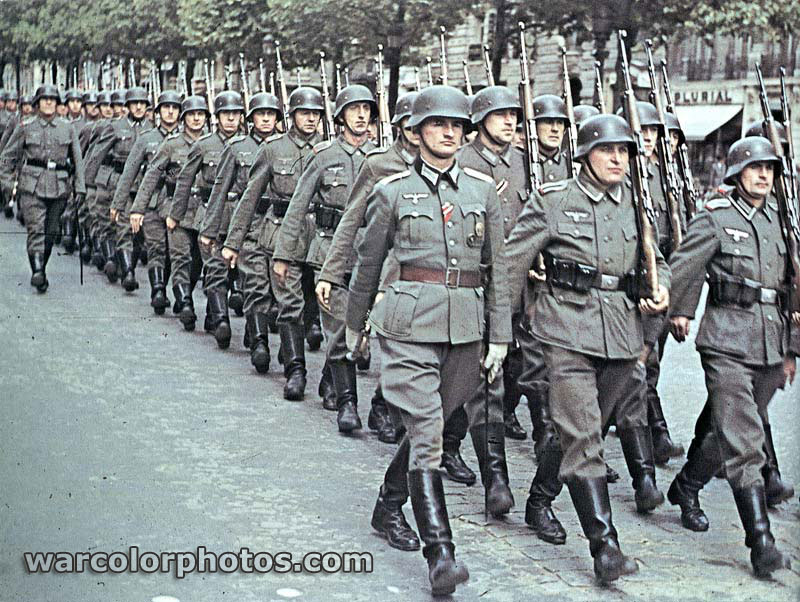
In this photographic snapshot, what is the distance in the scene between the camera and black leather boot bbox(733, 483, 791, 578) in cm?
633

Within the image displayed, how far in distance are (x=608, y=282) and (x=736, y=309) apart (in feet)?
2.18

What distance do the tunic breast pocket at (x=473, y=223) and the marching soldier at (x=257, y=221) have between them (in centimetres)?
473

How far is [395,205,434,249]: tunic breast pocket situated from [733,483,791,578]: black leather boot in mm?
1773

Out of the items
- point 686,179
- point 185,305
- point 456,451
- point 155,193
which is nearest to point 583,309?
point 456,451

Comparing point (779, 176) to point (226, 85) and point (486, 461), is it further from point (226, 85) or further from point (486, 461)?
point (226, 85)

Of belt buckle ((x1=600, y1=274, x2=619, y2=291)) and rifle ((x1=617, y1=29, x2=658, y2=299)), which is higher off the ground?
rifle ((x1=617, y1=29, x2=658, y2=299))

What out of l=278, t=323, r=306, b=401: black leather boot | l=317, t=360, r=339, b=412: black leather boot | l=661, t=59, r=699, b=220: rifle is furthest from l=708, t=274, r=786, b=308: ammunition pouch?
l=278, t=323, r=306, b=401: black leather boot

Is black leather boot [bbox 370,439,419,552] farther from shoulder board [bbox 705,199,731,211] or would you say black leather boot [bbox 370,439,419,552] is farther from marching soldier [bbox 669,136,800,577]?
shoulder board [bbox 705,199,731,211]

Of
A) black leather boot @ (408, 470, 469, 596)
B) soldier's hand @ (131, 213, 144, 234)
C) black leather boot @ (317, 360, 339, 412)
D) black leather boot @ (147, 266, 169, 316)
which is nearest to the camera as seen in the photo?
black leather boot @ (408, 470, 469, 596)

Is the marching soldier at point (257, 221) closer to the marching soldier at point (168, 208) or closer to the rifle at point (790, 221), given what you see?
the marching soldier at point (168, 208)

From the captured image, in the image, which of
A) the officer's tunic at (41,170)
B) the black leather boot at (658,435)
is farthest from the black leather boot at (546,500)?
the officer's tunic at (41,170)

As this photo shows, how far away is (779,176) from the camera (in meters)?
7.00

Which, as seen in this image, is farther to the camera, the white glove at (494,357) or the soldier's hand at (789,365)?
the soldier's hand at (789,365)

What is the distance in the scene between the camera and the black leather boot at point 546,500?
266 inches
